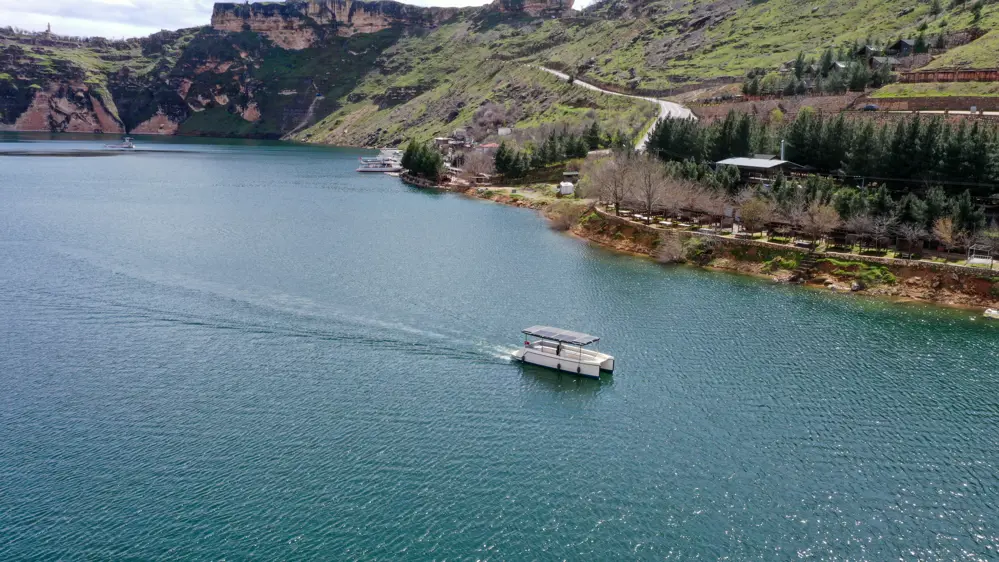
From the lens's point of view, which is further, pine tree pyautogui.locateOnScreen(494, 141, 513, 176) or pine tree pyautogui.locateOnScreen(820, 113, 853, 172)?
pine tree pyautogui.locateOnScreen(494, 141, 513, 176)

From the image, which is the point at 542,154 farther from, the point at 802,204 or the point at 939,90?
the point at 939,90

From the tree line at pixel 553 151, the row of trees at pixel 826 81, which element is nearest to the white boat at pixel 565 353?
the tree line at pixel 553 151

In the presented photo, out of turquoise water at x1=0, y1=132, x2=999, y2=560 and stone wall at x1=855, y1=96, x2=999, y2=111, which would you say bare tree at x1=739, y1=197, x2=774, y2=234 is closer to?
turquoise water at x1=0, y1=132, x2=999, y2=560

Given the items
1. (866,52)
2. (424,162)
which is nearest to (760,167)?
(866,52)

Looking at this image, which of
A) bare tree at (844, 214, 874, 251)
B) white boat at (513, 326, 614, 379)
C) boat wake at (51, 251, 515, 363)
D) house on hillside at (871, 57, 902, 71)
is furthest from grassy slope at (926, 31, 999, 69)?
boat wake at (51, 251, 515, 363)

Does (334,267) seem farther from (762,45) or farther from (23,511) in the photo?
(762,45)

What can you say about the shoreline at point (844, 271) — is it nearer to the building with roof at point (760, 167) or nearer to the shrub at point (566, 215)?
the shrub at point (566, 215)

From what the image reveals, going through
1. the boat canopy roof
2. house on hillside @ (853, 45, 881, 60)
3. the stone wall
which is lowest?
the boat canopy roof
